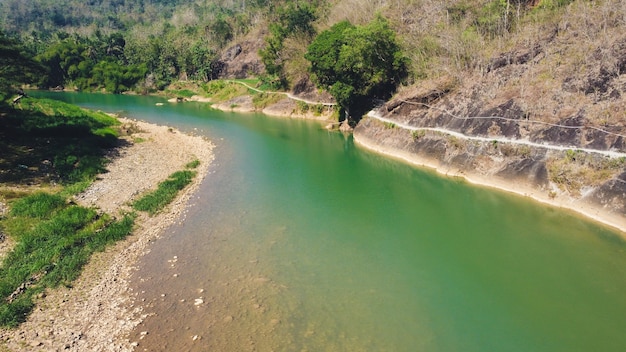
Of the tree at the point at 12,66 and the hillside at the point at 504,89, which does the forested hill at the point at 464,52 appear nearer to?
the hillside at the point at 504,89

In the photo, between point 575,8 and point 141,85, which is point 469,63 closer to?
point 575,8

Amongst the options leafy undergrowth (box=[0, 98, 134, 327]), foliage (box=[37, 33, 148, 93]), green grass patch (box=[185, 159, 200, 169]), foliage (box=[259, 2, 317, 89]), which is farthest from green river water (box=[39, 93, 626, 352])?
foliage (box=[37, 33, 148, 93])

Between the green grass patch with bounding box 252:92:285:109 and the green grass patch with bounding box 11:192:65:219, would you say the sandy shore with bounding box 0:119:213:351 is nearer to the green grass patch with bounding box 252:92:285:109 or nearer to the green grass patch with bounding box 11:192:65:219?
the green grass patch with bounding box 11:192:65:219

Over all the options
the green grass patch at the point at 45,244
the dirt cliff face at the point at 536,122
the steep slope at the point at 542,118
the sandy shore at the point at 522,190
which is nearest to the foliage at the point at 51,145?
the green grass patch at the point at 45,244

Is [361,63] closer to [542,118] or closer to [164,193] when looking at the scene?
[542,118]

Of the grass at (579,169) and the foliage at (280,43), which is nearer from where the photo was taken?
the grass at (579,169)

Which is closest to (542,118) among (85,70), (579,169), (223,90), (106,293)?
(579,169)
